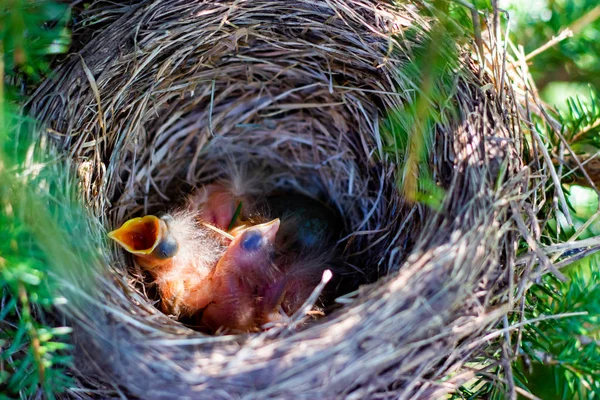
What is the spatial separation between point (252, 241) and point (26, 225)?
55 centimetres

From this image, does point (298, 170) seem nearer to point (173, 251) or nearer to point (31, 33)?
point (173, 251)

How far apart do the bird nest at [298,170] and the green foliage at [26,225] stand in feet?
0.21

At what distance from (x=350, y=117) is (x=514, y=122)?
0.48 meters

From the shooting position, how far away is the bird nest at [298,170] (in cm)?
92

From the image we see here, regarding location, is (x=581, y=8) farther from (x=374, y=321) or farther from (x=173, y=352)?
(x=173, y=352)

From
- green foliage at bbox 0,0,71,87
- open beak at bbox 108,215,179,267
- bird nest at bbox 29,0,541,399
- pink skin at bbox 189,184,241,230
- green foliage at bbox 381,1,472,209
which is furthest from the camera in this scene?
pink skin at bbox 189,184,241,230

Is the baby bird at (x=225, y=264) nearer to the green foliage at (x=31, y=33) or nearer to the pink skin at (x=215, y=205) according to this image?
the pink skin at (x=215, y=205)

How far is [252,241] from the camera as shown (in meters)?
1.26

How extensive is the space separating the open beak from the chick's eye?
0.18 metres

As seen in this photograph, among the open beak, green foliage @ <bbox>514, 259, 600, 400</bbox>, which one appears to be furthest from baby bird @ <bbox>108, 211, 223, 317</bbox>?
green foliage @ <bbox>514, 259, 600, 400</bbox>

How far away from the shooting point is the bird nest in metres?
0.92

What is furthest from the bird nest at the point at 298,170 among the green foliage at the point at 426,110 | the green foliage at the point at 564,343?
the green foliage at the point at 564,343

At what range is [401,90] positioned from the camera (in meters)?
1.25

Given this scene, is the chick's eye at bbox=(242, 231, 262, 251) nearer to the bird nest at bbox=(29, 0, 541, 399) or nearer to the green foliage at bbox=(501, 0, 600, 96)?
the bird nest at bbox=(29, 0, 541, 399)
